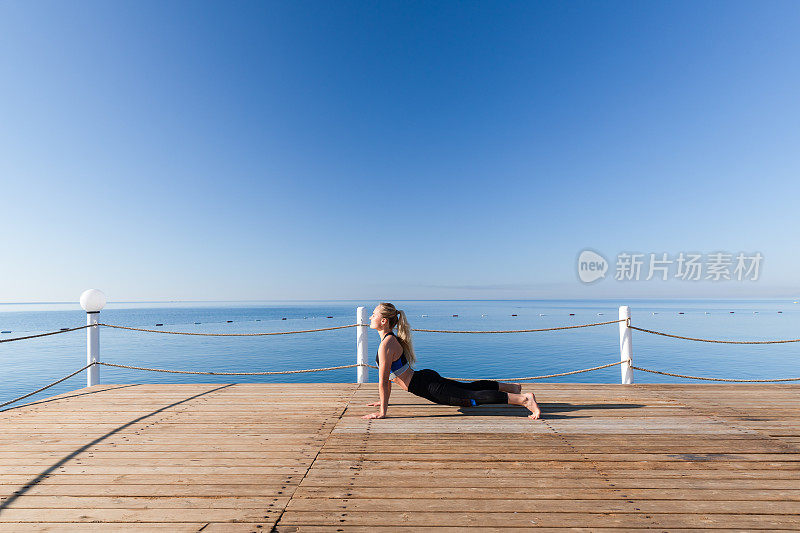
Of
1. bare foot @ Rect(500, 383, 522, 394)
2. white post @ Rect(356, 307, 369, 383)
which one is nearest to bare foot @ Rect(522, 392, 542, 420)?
bare foot @ Rect(500, 383, 522, 394)

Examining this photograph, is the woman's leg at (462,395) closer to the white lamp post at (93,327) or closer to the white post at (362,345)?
the white post at (362,345)

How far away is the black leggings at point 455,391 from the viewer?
4305 millimetres

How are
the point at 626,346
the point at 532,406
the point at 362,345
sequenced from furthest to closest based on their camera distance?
the point at 362,345 < the point at 626,346 < the point at 532,406

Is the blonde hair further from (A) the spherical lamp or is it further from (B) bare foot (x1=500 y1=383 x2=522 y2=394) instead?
(A) the spherical lamp

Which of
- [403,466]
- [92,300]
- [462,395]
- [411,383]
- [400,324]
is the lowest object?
[403,466]

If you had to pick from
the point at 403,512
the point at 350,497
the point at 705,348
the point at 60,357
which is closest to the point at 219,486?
the point at 350,497

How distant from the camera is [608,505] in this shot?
248 cm

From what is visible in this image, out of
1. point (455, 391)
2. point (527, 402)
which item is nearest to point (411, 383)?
point (455, 391)

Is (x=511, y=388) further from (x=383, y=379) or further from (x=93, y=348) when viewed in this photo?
(x=93, y=348)

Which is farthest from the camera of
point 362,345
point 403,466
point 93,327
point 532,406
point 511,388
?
point 93,327

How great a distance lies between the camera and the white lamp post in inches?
270


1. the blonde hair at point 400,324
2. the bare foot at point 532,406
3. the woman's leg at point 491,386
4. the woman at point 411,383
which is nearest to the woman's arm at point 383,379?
the woman at point 411,383

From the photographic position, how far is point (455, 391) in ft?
14.3

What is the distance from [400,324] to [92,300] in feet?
19.1
